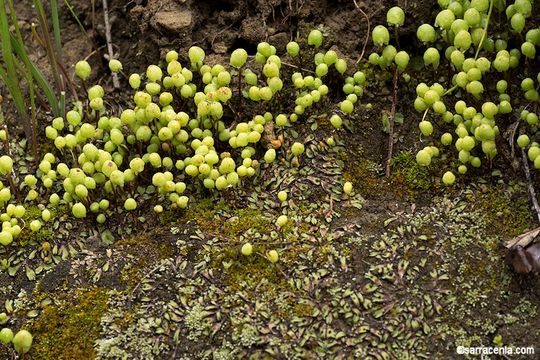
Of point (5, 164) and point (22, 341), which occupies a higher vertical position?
point (5, 164)

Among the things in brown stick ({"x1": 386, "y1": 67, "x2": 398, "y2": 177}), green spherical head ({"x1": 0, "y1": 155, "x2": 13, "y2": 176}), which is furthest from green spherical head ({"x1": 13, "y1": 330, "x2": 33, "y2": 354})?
brown stick ({"x1": 386, "y1": 67, "x2": 398, "y2": 177})

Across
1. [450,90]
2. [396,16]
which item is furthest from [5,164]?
[450,90]

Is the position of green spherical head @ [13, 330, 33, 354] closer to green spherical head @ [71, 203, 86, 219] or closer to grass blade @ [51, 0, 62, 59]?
green spherical head @ [71, 203, 86, 219]

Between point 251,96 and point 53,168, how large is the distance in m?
0.88

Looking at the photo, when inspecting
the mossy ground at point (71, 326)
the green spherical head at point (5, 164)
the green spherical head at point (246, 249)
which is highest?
the green spherical head at point (5, 164)

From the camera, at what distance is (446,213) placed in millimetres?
2414

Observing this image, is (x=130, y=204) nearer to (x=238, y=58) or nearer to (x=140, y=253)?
(x=140, y=253)

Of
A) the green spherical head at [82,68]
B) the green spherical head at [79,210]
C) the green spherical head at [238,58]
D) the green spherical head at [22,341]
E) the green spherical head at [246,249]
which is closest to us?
the green spherical head at [22,341]

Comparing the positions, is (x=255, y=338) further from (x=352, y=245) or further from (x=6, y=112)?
(x=6, y=112)

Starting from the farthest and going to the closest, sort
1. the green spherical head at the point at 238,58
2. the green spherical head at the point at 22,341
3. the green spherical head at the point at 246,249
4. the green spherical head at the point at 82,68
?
1. the green spherical head at the point at 82,68
2. the green spherical head at the point at 238,58
3. the green spherical head at the point at 246,249
4. the green spherical head at the point at 22,341

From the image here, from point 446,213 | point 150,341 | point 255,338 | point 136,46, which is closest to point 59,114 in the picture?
point 136,46

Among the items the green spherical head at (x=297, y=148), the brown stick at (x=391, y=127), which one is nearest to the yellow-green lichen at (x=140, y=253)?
Answer: the green spherical head at (x=297, y=148)

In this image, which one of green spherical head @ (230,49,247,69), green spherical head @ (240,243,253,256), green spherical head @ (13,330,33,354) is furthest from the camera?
green spherical head @ (230,49,247,69)

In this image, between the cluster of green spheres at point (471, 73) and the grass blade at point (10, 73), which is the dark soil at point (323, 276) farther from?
the grass blade at point (10, 73)
